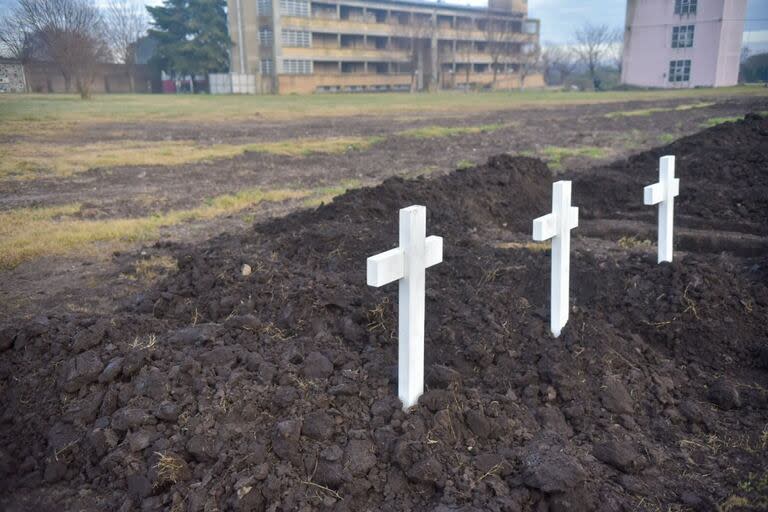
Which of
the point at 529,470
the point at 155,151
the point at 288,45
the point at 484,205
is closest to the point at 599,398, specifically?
the point at 529,470

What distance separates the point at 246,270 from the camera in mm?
5547

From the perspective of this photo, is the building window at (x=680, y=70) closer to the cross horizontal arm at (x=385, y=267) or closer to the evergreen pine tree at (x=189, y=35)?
the evergreen pine tree at (x=189, y=35)

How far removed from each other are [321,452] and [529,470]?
0.93m

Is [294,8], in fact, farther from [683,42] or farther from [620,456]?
[620,456]

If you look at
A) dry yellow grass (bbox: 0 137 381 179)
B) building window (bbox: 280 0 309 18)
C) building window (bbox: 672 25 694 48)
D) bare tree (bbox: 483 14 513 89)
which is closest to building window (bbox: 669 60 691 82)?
building window (bbox: 672 25 694 48)

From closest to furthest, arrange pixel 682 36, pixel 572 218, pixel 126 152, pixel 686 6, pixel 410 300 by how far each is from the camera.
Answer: pixel 410 300
pixel 572 218
pixel 126 152
pixel 686 6
pixel 682 36

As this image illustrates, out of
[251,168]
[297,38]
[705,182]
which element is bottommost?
[251,168]

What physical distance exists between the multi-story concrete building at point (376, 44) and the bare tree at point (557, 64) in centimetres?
551

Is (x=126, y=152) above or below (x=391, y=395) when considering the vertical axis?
below

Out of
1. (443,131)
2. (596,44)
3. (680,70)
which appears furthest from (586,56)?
(443,131)

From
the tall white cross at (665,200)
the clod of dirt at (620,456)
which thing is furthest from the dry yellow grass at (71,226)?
the clod of dirt at (620,456)

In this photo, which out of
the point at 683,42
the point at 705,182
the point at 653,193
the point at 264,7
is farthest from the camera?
the point at 264,7

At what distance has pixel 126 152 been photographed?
1750 cm

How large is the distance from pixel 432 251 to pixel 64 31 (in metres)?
4.56
